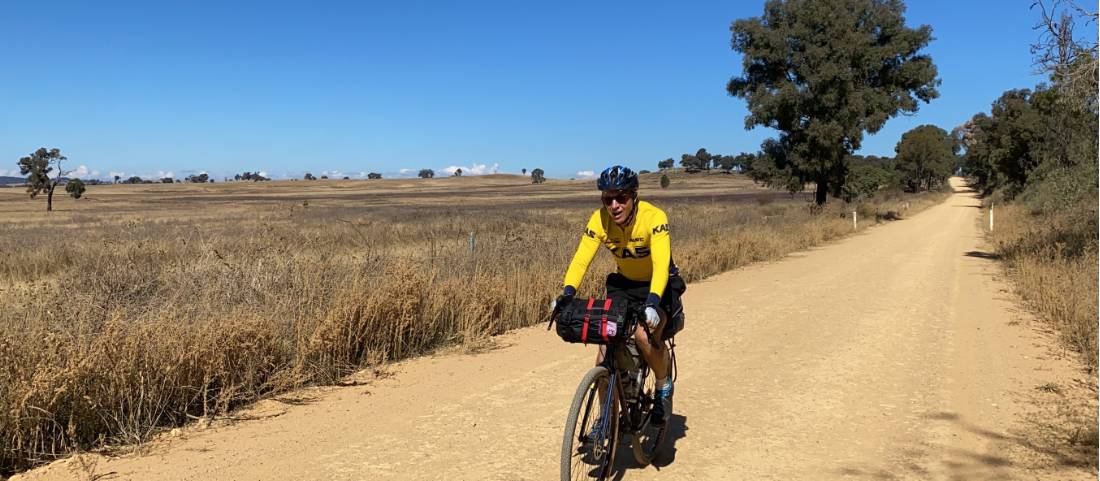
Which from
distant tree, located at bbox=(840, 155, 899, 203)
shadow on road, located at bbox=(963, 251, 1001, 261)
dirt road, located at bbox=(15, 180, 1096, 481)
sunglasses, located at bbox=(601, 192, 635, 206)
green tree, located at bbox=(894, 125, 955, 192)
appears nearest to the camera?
sunglasses, located at bbox=(601, 192, 635, 206)

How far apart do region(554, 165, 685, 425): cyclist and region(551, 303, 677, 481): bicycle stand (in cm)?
11

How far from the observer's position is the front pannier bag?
11.2 feet

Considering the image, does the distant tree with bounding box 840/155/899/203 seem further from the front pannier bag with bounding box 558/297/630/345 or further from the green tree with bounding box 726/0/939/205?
the front pannier bag with bounding box 558/297/630/345

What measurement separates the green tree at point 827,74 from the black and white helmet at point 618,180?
2650 centimetres

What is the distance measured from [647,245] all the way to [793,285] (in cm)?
887

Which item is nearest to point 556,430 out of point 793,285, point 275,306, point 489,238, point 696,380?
point 696,380

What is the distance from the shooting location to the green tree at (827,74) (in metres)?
28.2

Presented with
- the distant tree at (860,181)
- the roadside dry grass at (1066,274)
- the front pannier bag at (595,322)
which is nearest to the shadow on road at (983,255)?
the roadside dry grass at (1066,274)

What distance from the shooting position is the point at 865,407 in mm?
5359

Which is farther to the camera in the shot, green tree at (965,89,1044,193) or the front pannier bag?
green tree at (965,89,1044,193)

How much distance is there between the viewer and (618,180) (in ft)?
12.5

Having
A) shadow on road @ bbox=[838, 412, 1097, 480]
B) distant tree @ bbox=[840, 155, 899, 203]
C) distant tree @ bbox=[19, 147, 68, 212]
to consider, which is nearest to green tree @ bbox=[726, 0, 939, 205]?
distant tree @ bbox=[840, 155, 899, 203]

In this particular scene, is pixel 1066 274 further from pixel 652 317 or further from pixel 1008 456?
pixel 652 317

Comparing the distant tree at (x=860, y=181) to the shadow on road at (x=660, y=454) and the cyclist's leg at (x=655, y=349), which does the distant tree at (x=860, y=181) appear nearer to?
the shadow on road at (x=660, y=454)
